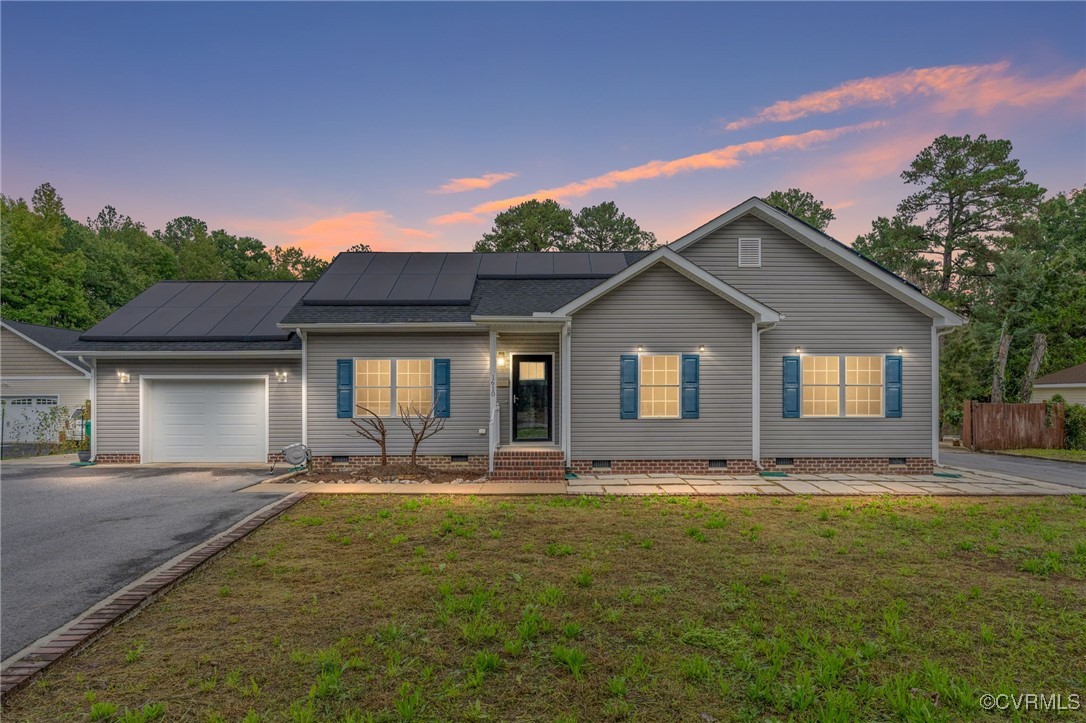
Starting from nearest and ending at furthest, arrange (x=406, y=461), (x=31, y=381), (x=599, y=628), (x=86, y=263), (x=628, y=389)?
1. (x=599, y=628)
2. (x=628, y=389)
3. (x=406, y=461)
4. (x=31, y=381)
5. (x=86, y=263)

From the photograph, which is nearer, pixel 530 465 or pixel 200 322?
pixel 530 465

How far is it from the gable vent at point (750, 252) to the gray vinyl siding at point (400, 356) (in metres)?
6.41

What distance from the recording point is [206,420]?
11.9 m

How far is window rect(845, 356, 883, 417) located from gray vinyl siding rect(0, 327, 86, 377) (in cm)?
2696

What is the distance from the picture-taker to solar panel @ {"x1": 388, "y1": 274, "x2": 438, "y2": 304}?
11.5 metres

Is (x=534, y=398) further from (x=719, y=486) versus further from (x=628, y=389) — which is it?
(x=719, y=486)

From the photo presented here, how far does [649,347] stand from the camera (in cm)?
1031

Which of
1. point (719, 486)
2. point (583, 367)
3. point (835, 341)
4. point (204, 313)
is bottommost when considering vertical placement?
point (719, 486)

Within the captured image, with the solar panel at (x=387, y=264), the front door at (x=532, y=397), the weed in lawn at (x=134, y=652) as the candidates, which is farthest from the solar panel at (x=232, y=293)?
the weed in lawn at (x=134, y=652)

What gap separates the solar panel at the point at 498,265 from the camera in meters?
13.0

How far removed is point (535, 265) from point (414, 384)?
503 centimetres

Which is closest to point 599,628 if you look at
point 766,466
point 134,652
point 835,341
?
point 134,652

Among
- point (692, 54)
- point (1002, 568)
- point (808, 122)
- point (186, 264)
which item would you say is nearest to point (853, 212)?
point (808, 122)

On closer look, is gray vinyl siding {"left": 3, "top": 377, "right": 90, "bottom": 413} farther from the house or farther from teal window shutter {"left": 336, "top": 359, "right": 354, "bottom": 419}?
teal window shutter {"left": 336, "top": 359, "right": 354, "bottom": 419}
